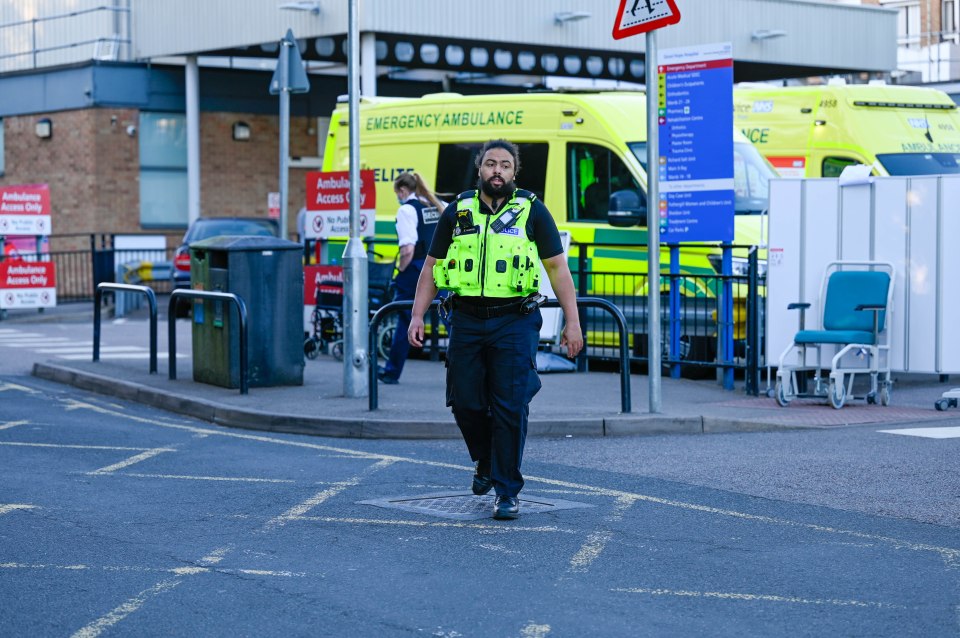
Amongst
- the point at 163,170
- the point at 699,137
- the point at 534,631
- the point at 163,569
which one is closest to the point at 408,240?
the point at 699,137

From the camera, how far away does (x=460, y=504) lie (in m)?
8.18

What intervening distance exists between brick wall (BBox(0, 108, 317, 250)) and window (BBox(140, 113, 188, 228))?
0.92 ft

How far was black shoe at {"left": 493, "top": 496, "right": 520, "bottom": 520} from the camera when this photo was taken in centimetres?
770

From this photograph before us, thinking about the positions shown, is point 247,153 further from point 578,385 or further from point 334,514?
point 334,514

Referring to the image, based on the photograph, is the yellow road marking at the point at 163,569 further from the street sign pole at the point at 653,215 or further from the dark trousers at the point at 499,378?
the street sign pole at the point at 653,215

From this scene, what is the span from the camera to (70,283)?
30000 mm

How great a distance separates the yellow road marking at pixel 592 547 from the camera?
21.8 ft

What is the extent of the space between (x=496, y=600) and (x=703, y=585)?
865 millimetres

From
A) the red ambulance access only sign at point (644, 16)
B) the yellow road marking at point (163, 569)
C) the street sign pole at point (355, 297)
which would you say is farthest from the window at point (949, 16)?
the yellow road marking at point (163, 569)

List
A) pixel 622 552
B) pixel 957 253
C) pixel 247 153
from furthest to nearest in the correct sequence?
pixel 247 153 < pixel 957 253 < pixel 622 552

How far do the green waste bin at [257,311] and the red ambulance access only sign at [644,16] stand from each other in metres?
3.70

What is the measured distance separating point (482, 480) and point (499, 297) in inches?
42.6

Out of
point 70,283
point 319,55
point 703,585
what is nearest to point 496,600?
point 703,585

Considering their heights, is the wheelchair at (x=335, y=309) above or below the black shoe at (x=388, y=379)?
above
